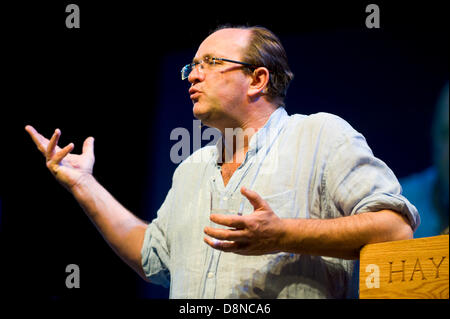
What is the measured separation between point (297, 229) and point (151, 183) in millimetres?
2084

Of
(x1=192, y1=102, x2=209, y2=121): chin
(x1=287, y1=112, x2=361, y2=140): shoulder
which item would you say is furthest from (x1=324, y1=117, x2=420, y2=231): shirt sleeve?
(x1=192, y1=102, x2=209, y2=121): chin

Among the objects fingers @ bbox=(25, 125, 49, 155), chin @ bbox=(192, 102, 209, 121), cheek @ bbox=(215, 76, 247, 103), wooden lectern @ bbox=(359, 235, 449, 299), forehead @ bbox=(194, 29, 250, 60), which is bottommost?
wooden lectern @ bbox=(359, 235, 449, 299)

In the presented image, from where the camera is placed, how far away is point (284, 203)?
1.62 metres

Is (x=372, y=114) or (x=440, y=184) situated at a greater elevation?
(x=372, y=114)

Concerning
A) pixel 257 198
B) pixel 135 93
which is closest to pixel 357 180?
pixel 257 198

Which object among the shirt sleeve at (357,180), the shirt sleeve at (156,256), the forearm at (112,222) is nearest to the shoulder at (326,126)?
the shirt sleeve at (357,180)

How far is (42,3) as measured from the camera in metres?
2.88

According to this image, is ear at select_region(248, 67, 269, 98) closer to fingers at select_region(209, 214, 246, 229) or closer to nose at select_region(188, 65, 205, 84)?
nose at select_region(188, 65, 205, 84)

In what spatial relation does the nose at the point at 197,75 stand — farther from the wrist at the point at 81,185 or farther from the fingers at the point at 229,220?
the fingers at the point at 229,220

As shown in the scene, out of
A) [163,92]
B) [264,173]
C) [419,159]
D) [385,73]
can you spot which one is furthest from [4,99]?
[419,159]

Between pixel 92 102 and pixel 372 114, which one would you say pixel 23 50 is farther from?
pixel 372 114

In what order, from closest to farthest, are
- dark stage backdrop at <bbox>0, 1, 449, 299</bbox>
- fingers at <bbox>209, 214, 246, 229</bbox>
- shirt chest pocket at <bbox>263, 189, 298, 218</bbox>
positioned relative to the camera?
fingers at <bbox>209, 214, 246, 229</bbox> < shirt chest pocket at <bbox>263, 189, 298, 218</bbox> < dark stage backdrop at <bbox>0, 1, 449, 299</bbox>

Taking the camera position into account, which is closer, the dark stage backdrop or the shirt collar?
the shirt collar

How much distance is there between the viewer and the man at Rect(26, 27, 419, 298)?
4.45 feet
